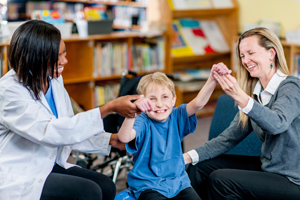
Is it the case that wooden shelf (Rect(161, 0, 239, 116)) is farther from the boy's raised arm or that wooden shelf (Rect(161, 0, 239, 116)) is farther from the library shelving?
the boy's raised arm

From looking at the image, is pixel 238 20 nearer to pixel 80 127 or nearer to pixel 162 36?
pixel 162 36

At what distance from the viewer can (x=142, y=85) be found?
1756 mm

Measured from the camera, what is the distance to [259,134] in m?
1.87

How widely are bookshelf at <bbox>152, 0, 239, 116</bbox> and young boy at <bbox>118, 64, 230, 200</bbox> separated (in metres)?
2.56

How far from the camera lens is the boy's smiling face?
67.2 inches

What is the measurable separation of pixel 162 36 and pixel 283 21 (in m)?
1.37

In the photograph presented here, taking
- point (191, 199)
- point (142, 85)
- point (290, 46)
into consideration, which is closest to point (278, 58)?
point (142, 85)

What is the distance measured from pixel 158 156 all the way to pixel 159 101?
0.26 meters

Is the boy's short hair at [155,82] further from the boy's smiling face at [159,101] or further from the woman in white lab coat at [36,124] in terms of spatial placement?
the woman in white lab coat at [36,124]

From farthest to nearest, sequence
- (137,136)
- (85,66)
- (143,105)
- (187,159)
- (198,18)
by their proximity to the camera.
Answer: (198,18)
(85,66)
(187,159)
(137,136)
(143,105)

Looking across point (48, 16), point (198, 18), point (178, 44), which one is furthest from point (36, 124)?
point (198, 18)

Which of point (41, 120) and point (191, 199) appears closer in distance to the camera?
point (41, 120)

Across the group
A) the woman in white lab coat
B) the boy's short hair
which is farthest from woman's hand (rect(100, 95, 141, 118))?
the boy's short hair

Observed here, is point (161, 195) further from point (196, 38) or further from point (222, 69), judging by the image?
point (196, 38)
